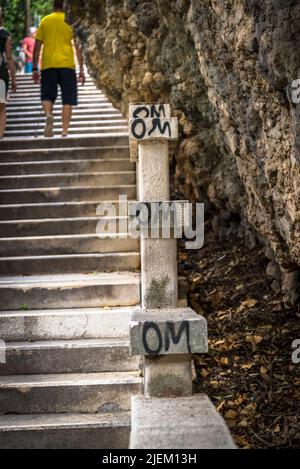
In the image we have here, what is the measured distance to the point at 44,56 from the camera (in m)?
9.23

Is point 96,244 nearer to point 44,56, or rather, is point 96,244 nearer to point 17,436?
point 17,436

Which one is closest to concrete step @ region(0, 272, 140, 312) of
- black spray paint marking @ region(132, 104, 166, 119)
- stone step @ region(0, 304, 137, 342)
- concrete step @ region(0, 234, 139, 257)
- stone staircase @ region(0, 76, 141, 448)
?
stone staircase @ region(0, 76, 141, 448)

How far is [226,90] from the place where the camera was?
5828 mm

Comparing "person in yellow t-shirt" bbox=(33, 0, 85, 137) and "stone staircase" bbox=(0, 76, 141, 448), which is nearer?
"stone staircase" bbox=(0, 76, 141, 448)

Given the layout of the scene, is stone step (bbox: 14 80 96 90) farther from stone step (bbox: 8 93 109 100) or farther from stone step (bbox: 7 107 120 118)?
stone step (bbox: 7 107 120 118)

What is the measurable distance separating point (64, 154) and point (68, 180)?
0.63 meters

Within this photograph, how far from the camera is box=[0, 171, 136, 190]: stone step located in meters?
7.69

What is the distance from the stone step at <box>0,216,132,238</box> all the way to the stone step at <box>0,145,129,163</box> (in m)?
1.40

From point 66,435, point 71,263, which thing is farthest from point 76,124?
point 66,435

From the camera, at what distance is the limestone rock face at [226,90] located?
14.5 feet

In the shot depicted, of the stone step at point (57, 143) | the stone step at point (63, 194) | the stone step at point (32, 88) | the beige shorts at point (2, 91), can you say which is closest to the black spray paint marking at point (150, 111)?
the stone step at point (63, 194)

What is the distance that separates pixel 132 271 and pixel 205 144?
Result: 228 centimetres

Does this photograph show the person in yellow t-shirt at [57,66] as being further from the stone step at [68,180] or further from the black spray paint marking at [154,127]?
the black spray paint marking at [154,127]

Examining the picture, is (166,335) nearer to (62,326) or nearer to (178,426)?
(178,426)
